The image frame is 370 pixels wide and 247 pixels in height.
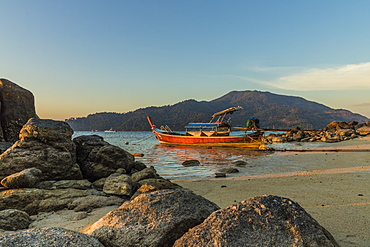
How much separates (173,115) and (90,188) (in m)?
179

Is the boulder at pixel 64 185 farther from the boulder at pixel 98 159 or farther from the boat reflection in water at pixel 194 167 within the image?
the boat reflection in water at pixel 194 167

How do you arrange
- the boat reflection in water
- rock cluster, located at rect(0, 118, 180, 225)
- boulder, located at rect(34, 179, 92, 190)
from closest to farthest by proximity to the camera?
rock cluster, located at rect(0, 118, 180, 225) → boulder, located at rect(34, 179, 92, 190) → the boat reflection in water

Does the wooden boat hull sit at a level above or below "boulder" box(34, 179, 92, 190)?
below

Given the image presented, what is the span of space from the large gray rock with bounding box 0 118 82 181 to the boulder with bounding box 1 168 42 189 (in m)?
0.67

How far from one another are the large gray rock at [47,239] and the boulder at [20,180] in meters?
4.85

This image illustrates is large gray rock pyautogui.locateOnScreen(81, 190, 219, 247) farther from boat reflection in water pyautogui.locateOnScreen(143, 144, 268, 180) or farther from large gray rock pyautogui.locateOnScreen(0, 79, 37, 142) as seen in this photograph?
large gray rock pyautogui.locateOnScreen(0, 79, 37, 142)

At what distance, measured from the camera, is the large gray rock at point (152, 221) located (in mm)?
2568

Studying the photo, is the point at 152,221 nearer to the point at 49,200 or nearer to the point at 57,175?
the point at 49,200

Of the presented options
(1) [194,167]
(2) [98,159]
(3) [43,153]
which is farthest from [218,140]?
(3) [43,153]

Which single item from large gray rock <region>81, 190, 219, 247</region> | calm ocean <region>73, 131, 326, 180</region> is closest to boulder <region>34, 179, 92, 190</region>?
large gray rock <region>81, 190, 219, 247</region>

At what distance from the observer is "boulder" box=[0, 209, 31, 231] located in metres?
4.31

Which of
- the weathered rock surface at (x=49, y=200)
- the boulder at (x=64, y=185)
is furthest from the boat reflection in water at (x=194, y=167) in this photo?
the weathered rock surface at (x=49, y=200)

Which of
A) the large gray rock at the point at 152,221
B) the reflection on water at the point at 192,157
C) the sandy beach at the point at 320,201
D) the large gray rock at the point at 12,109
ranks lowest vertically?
the reflection on water at the point at 192,157

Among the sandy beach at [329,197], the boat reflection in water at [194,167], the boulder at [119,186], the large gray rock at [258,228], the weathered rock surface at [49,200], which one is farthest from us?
the boat reflection in water at [194,167]
